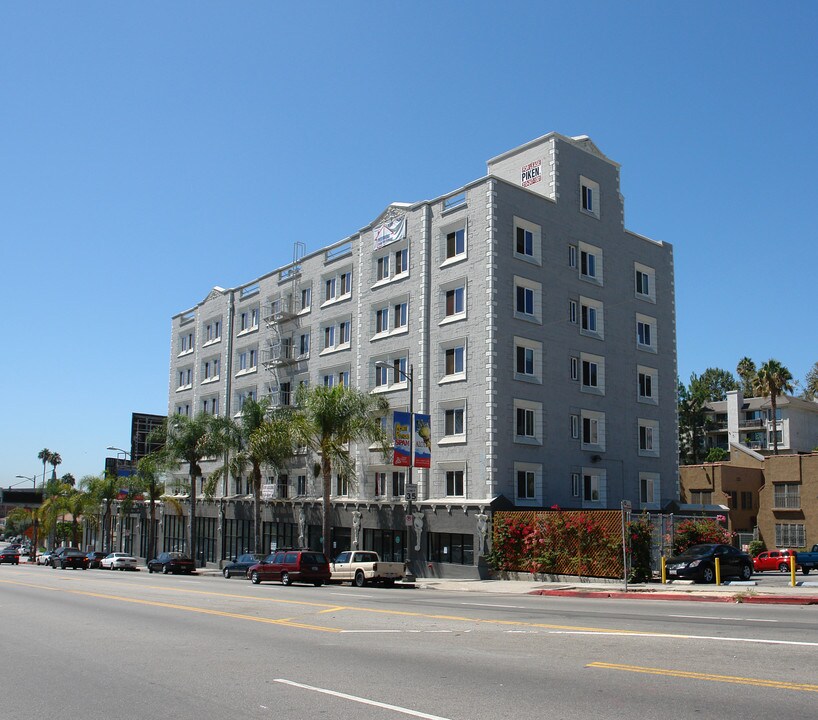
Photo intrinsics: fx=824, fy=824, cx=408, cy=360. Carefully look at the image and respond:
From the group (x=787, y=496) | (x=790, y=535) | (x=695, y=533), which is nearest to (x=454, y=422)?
(x=695, y=533)

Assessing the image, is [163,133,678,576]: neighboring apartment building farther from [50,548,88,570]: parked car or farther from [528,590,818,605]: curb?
[50,548,88,570]: parked car

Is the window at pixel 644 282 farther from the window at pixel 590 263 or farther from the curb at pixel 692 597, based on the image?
the curb at pixel 692 597

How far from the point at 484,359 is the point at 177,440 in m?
25.5

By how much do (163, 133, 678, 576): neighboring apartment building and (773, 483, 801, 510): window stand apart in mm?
17819

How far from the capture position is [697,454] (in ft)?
342

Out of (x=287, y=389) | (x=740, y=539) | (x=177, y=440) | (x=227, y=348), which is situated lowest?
(x=740, y=539)

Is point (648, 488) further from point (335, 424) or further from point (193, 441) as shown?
point (193, 441)

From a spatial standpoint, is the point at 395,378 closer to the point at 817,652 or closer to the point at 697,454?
the point at 817,652

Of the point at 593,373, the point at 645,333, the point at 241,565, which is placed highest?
the point at 645,333

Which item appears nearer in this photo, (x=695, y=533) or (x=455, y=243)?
(x=695, y=533)

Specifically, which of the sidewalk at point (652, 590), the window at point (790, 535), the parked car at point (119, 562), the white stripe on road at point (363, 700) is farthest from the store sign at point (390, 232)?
the window at point (790, 535)

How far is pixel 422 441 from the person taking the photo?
3812 cm

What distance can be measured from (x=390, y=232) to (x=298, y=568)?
2029 centimetres

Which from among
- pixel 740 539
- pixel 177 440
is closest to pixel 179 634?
pixel 177 440
